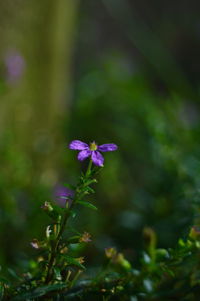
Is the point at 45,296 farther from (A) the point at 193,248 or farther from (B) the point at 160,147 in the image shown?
(B) the point at 160,147

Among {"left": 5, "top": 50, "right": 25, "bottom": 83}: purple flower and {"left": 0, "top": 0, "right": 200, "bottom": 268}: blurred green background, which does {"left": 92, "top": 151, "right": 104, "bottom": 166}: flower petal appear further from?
{"left": 5, "top": 50, "right": 25, "bottom": 83}: purple flower

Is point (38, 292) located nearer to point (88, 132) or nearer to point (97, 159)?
point (97, 159)

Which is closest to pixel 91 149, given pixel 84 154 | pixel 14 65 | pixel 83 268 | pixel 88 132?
pixel 84 154

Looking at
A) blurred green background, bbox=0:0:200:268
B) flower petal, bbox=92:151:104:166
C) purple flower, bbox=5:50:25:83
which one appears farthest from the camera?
purple flower, bbox=5:50:25:83

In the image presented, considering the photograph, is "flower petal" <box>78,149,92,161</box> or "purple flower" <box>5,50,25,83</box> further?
"purple flower" <box>5,50,25,83</box>

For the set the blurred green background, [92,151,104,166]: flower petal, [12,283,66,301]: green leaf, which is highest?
the blurred green background

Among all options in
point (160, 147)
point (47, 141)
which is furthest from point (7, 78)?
point (160, 147)

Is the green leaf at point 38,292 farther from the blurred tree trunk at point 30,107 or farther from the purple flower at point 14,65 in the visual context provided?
the purple flower at point 14,65

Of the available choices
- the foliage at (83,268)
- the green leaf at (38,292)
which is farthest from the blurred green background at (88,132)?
the green leaf at (38,292)

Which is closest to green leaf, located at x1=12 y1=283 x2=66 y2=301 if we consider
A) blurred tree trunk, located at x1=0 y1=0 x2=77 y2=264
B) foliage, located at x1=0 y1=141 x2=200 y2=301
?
foliage, located at x1=0 y1=141 x2=200 y2=301
